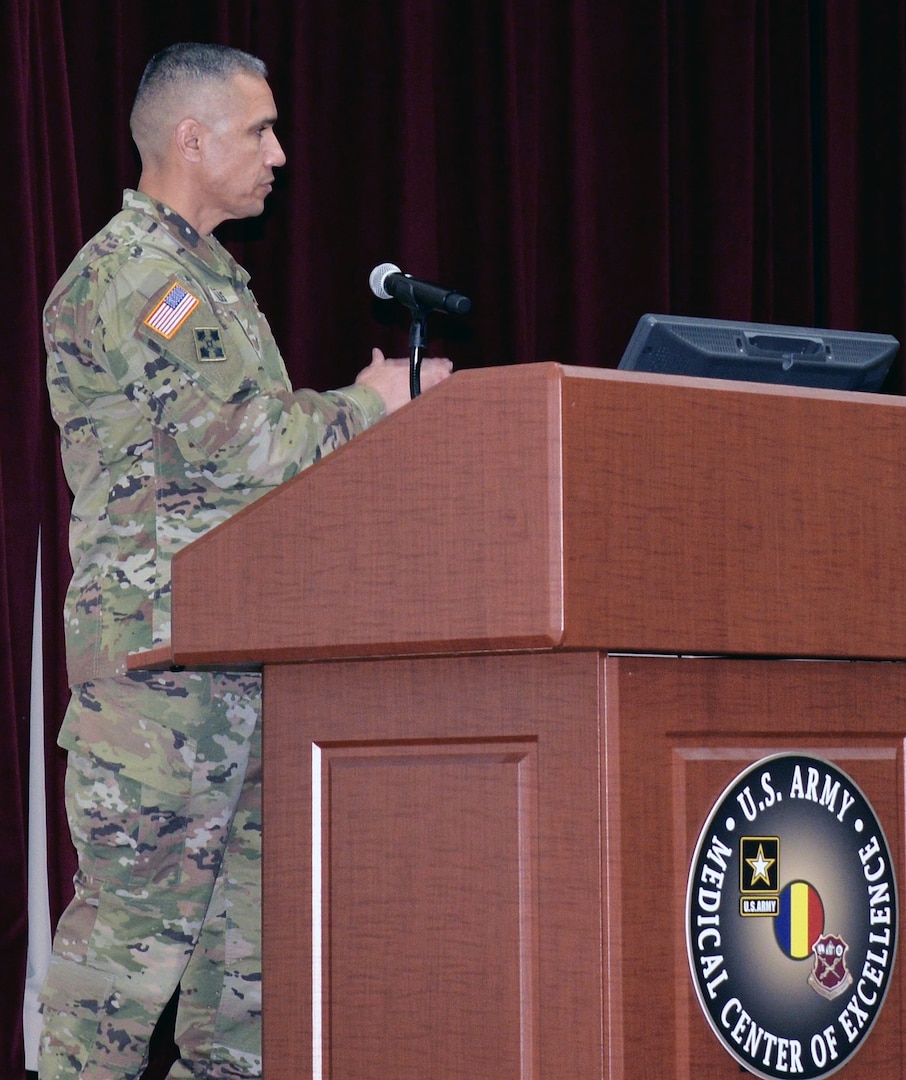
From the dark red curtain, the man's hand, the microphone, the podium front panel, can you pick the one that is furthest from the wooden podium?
the dark red curtain

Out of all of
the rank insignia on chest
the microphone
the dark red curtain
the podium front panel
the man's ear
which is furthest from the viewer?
the dark red curtain

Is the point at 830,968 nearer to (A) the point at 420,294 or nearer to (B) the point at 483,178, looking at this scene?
(A) the point at 420,294

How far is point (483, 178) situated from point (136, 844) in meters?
1.68

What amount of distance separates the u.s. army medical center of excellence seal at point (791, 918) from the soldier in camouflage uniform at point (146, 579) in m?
0.78

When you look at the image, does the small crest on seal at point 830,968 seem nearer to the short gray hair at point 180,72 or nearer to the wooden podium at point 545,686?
the wooden podium at point 545,686

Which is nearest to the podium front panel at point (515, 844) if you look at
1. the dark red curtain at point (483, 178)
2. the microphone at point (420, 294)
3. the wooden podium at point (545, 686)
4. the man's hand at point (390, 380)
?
the wooden podium at point (545, 686)

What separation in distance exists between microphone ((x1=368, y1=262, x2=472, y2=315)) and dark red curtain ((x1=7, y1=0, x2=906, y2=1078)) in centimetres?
105

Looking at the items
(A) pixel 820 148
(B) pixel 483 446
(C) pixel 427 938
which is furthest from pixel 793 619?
(A) pixel 820 148

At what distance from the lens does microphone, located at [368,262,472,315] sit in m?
1.57

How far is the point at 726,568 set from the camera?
117cm

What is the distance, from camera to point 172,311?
173 cm

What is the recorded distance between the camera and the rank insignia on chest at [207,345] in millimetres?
1723

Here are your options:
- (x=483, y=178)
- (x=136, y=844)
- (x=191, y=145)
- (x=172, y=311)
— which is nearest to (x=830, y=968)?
(x=136, y=844)

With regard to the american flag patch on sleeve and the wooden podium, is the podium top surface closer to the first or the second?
the wooden podium
